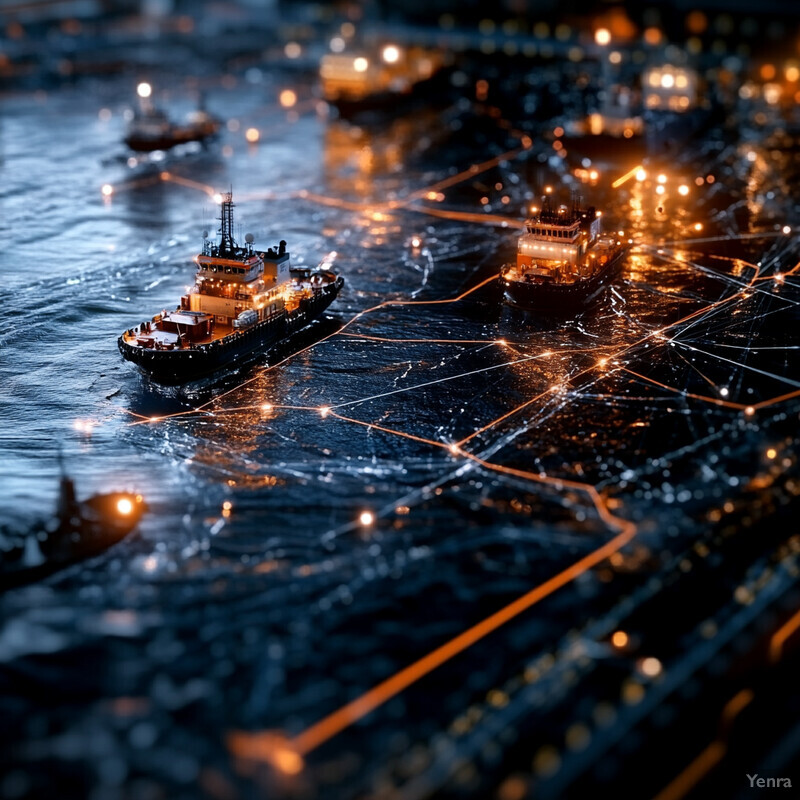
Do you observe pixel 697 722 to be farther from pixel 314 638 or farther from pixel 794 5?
pixel 794 5

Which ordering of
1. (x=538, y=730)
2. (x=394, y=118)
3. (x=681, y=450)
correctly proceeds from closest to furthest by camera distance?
(x=538, y=730), (x=681, y=450), (x=394, y=118)

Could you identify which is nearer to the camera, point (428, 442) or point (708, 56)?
point (428, 442)

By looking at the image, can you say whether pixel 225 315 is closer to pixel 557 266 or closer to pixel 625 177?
pixel 557 266

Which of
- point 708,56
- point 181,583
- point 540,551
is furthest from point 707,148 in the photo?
point 181,583

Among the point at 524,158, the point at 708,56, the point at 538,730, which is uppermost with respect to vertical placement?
the point at 708,56
